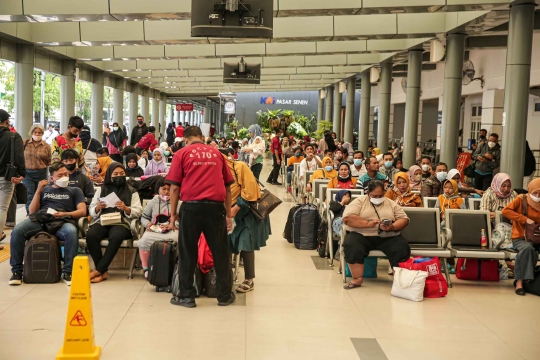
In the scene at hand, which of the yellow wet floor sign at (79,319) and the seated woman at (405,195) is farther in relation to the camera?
the seated woman at (405,195)

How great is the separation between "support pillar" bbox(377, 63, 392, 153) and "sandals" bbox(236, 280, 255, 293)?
18403mm

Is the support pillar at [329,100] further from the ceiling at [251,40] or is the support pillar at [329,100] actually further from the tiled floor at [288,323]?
the tiled floor at [288,323]

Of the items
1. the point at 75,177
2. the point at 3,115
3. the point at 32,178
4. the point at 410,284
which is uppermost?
the point at 3,115

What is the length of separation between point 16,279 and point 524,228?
6141 millimetres

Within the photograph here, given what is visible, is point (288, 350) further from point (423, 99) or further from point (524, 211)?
point (423, 99)

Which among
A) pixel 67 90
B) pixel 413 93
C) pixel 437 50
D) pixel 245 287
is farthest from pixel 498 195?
pixel 67 90

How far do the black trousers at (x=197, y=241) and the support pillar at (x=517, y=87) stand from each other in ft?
25.6

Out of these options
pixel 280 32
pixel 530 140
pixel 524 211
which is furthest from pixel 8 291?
pixel 530 140

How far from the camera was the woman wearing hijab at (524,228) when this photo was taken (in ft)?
26.4

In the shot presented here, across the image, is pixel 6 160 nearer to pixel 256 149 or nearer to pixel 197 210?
pixel 197 210

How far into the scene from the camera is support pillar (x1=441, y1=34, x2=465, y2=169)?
16078mm

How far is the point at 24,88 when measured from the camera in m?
18.9

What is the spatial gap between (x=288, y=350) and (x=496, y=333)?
2.11 meters

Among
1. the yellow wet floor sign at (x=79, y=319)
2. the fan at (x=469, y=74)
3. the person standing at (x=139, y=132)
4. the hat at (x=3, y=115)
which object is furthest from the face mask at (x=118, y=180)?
the fan at (x=469, y=74)
